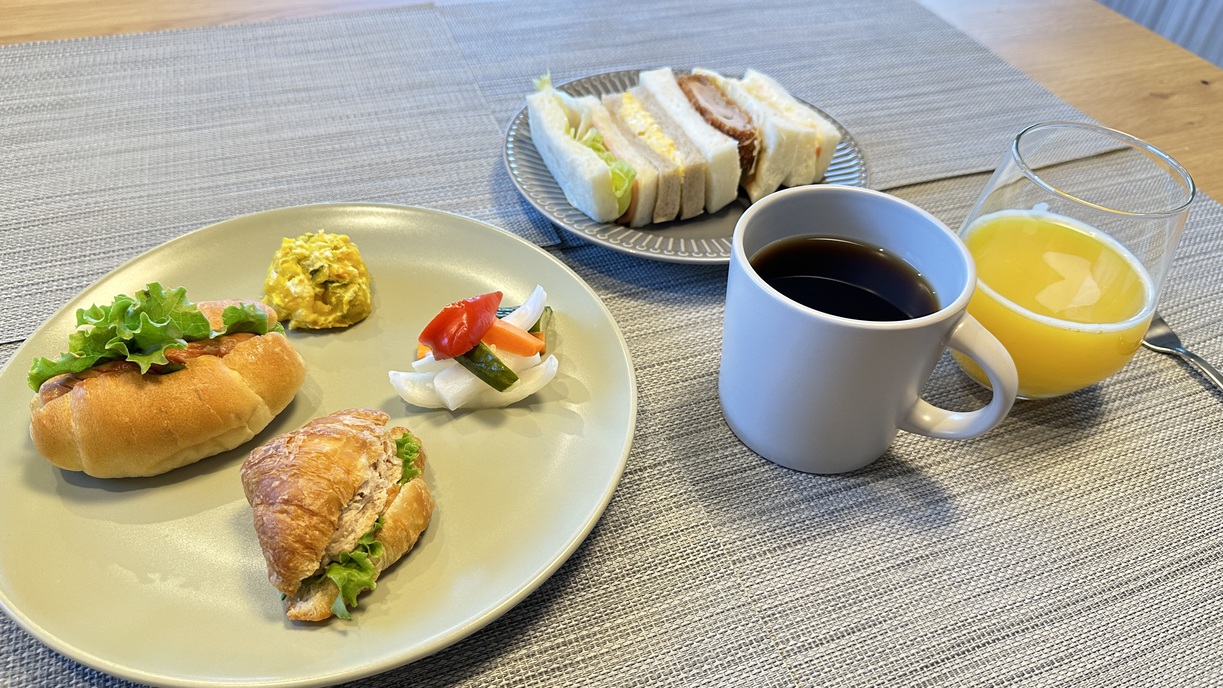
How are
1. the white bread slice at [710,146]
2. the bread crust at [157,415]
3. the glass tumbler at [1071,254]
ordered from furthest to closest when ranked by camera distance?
1. the white bread slice at [710,146]
2. the glass tumbler at [1071,254]
3. the bread crust at [157,415]

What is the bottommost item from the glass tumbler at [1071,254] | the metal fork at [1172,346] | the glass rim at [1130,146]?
the metal fork at [1172,346]

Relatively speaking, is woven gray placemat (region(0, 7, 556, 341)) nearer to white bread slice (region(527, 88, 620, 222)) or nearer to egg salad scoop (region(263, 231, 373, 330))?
white bread slice (region(527, 88, 620, 222))

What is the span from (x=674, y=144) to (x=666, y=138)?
0.04 meters

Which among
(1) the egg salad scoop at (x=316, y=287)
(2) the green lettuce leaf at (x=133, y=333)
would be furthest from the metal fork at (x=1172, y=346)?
(2) the green lettuce leaf at (x=133, y=333)

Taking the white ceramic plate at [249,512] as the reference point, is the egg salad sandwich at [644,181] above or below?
above

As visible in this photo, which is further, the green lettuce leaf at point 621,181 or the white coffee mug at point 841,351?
the green lettuce leaf at point 621,181

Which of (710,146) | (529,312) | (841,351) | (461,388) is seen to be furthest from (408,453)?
(710,146)

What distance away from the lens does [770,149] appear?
1434mm

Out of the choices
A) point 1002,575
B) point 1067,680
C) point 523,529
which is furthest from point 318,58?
point 1067,680

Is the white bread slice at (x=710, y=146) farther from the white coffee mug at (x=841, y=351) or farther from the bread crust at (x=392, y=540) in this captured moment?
the bread crust at (x=392, y=540)

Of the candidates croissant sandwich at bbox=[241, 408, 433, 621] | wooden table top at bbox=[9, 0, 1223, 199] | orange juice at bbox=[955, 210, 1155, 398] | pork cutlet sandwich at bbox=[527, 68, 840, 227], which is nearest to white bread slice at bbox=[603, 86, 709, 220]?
pork cutlet sandwich at bbox=[527, 68, 840, 227]

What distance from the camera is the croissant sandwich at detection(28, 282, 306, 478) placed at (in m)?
0.90

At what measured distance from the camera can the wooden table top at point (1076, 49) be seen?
1.83 metres

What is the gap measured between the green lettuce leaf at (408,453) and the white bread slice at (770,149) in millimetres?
846
